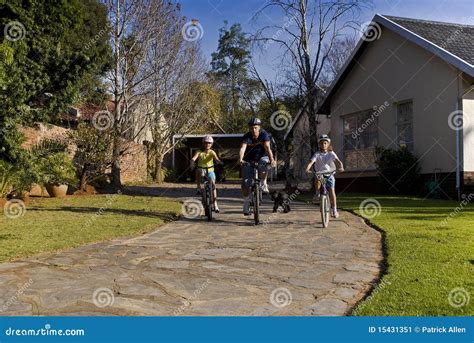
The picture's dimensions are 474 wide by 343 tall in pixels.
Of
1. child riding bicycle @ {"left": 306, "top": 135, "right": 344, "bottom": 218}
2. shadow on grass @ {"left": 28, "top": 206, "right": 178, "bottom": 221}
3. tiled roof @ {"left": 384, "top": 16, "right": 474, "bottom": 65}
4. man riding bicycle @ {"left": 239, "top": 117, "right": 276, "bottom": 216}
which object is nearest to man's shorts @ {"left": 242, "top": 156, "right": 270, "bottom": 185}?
man riding bicycle @ {"left": 239, "top": 117, "right": 276, "bottom": 216}

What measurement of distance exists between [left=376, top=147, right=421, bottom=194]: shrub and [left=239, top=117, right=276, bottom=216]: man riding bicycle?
7839 millimetres

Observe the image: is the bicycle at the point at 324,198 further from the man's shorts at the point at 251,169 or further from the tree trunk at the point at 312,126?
the tree trunk at the point at 312,126

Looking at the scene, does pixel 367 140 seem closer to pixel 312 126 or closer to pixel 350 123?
pixel 350 123

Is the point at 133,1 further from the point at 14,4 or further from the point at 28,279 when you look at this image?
the point at 28,279

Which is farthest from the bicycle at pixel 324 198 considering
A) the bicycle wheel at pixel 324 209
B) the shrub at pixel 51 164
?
the shrub at pixel 51 164

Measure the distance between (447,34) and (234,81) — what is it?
24373 millimetres

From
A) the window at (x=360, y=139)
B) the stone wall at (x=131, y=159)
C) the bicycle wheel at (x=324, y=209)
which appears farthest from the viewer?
the window at (x=360, y=139)

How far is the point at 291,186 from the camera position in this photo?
19.1 meters

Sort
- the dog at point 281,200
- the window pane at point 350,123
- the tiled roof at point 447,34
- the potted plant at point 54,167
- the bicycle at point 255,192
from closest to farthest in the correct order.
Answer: the bicycle at point 255,192 → the dog at point 281,200 → the potted plant at point 54,167 → the tiled roof at point 447,34 → the window pane at point 350,123

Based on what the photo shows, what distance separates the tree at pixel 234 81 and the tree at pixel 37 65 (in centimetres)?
1157

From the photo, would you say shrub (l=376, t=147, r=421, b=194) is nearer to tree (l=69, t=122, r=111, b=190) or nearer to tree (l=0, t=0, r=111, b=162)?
tree (l=0, t=0, r=111, b=162)

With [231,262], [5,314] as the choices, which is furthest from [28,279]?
[231,262]

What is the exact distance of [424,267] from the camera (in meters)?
5.24

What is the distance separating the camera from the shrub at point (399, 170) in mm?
15984
